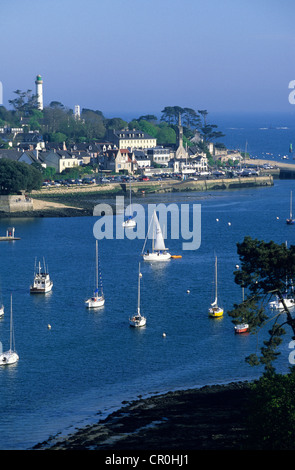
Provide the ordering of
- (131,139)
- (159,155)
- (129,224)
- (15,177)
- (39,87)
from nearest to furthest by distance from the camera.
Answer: (129,224) → (15,177) → (159,155) → (131,139) → (39,87)

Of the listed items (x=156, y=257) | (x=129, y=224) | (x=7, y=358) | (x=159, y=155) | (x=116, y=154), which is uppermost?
(x=116, y=154)

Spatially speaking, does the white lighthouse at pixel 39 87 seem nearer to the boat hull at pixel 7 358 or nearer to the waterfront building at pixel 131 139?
the waterfront building at pixel 131 139

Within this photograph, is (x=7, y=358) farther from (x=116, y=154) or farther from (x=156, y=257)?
(x=116, y=154)

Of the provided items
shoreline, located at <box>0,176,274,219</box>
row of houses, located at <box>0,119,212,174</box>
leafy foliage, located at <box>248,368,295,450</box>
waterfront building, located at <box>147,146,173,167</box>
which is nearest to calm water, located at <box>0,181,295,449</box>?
leafy foliage, located at <box>248,368,295,450</box>

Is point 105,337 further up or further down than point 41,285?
further down

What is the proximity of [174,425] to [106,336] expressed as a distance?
780 centimetres

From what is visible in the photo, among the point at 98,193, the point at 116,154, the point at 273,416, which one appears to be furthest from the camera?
the point at 116,154

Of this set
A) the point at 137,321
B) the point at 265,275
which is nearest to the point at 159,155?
the point at 137,321

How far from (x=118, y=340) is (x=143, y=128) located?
69608mm

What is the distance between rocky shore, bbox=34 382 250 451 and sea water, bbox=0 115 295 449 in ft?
2.11

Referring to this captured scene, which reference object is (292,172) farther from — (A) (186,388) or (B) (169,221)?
(A) (186,388)

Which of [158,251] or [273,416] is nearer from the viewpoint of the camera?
[273,416]

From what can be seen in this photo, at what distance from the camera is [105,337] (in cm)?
2973
